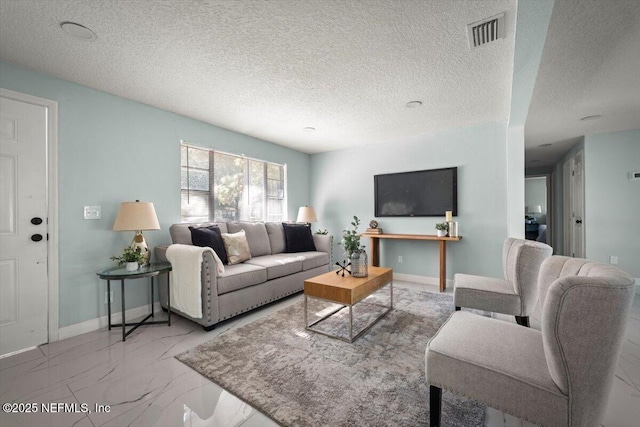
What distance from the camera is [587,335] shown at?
0.95 metres

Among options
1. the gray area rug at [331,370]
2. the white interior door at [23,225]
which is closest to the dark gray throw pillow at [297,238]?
the gray area rug at [331,370]

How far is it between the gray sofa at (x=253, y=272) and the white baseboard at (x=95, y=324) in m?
0.22

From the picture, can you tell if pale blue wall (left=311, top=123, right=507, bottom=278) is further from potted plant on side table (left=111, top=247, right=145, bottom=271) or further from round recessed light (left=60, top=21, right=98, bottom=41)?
round recessed light (left=60, top=21, right=98, bottom=41)

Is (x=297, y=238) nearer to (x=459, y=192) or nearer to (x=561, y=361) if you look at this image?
(x=459, y=192)

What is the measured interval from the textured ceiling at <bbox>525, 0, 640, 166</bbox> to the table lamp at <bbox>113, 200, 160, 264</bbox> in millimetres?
3399

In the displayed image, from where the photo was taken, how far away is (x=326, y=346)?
2.18 metres

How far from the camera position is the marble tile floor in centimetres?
144

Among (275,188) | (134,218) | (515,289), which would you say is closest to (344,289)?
(515,289)

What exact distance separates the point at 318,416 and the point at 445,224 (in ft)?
10.5

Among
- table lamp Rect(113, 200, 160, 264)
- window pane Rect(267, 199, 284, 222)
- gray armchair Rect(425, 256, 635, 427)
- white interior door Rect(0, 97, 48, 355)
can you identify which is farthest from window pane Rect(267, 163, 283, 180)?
gray armchair Rect(425, 256, 635, 427)

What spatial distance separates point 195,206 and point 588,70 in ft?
13.9

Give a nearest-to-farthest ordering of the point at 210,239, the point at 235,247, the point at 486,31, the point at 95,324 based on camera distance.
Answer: the point at 486,31
the point at 95,324
the point at 210,239
the point at 235,247

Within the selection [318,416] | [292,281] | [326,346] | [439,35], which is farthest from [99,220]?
[439,35]

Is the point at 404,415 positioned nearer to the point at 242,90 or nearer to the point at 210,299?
the point at 210,299
